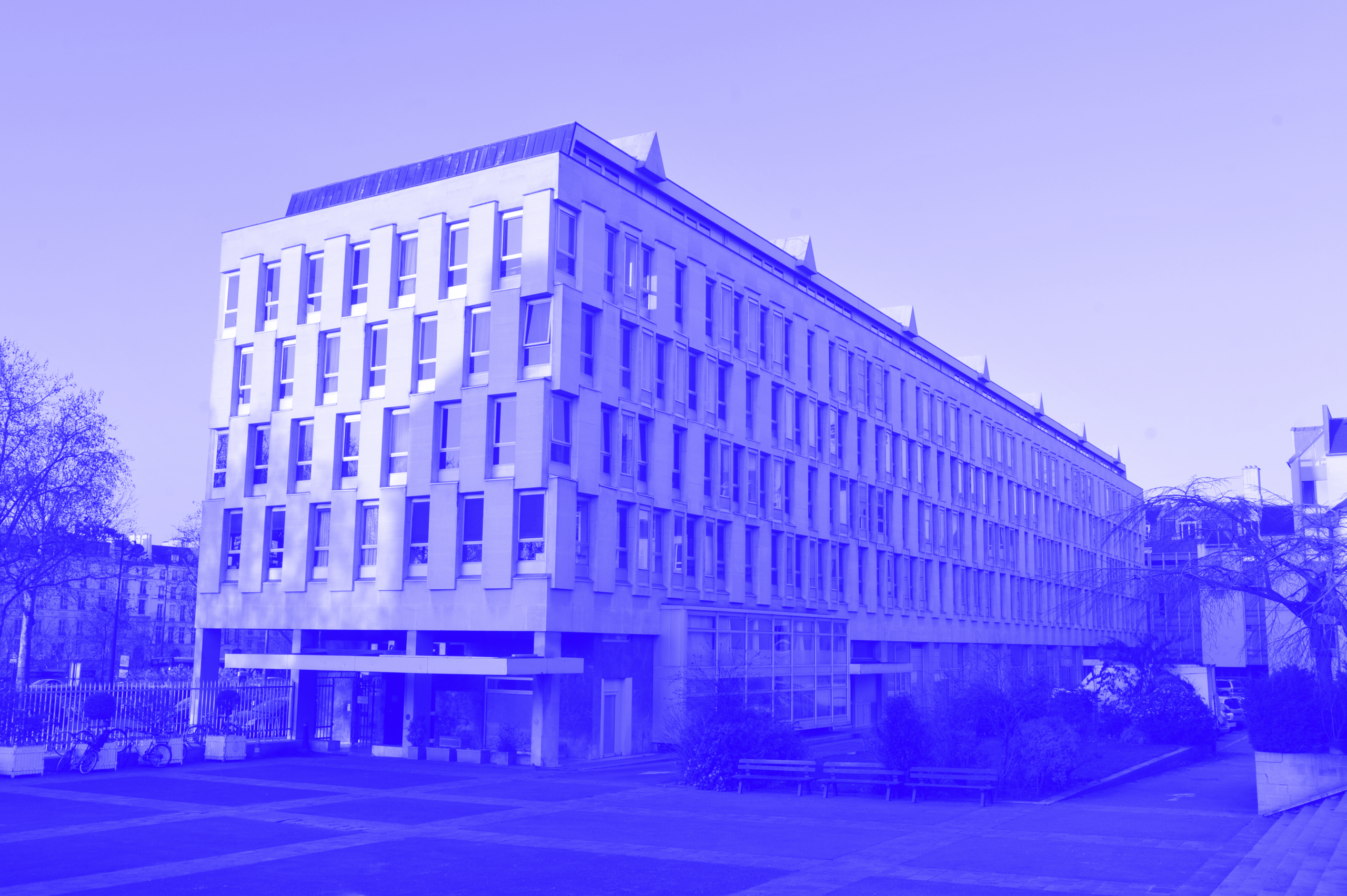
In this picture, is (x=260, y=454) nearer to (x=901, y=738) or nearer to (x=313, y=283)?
(x=313, y=283)

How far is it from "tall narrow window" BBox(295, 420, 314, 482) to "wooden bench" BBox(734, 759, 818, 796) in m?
18.8

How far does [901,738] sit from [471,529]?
1441cm

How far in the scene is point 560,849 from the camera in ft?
59.2

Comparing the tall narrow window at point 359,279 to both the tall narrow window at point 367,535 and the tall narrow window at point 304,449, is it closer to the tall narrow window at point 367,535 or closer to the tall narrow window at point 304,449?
the tall narrow window at point 304,449

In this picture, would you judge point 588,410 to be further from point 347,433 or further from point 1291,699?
point 1291,699

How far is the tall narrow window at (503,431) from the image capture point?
112ft

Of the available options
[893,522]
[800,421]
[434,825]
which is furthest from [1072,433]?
[434,825]

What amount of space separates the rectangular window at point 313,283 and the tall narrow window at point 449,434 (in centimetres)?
672

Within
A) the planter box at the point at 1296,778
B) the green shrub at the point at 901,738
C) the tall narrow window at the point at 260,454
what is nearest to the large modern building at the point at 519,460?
the tall narrow window at the point at 260,454

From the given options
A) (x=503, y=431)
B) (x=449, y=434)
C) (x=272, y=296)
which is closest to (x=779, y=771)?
(x=503, y=431)

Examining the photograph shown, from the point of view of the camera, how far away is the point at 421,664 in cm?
3272

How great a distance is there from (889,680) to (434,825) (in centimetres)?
3795

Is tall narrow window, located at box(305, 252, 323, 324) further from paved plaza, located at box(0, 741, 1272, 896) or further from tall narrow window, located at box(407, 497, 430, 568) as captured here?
paved plaza, located at box(0, 741, 1272, 896)

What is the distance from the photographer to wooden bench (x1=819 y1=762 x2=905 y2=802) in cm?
2455
